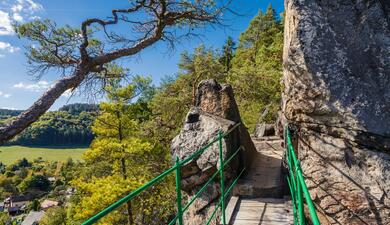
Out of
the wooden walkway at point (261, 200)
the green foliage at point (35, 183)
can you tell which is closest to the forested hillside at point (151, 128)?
the wooden walkway at point (261, 200)

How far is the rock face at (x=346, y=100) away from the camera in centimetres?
354

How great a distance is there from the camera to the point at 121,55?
309 inches

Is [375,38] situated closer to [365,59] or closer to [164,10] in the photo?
[365,59]

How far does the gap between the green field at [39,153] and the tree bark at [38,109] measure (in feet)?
298

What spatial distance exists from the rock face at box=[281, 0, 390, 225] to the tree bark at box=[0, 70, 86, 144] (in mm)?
5185

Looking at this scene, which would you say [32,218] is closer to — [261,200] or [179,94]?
[179,94]

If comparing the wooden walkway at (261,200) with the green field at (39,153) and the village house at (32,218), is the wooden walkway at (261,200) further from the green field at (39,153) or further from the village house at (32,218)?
the green field at (39,153)

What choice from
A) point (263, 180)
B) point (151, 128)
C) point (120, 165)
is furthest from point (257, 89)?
point (263, 180)

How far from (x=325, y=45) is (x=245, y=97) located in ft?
35.1

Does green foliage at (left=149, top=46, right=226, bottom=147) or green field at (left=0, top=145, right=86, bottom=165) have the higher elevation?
green foliage at (left=149, top=46, right=226, bottom=147)

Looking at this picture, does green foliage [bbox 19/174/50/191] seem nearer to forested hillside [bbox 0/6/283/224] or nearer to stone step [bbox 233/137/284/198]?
forested hillside [bbox 0/6/283/224]

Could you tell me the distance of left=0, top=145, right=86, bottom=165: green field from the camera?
3656 inches

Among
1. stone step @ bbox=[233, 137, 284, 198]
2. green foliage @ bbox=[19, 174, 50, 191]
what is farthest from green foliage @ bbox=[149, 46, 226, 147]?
green foliage @ bbox=[19, 174, 50, 191]

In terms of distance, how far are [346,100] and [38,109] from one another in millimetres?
5874
